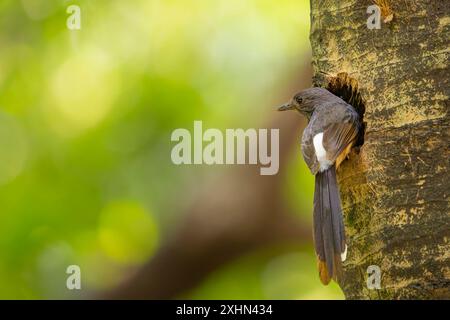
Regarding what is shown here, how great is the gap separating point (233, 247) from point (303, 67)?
1702 mm

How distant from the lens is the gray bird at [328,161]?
4.23m

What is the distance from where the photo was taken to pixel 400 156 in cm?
402

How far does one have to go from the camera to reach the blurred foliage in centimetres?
679

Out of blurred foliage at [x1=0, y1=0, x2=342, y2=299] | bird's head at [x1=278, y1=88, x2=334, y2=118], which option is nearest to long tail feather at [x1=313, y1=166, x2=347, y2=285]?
bird's head at [x1=278, y1=88, x2=334, y2=118]

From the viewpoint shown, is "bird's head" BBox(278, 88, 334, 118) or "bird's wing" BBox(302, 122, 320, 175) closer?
"bird's wing" BBox(302, 122, 320, 175)

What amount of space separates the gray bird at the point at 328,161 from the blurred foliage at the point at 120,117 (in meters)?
1.73

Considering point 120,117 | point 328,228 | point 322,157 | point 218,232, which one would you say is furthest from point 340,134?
point 120,117

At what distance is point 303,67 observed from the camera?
7039 mm

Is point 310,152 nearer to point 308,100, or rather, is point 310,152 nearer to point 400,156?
point 308,100

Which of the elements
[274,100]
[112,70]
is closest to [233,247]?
[274,100]

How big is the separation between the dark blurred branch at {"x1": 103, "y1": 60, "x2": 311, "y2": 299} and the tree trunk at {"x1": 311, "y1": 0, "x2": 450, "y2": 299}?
195 cm

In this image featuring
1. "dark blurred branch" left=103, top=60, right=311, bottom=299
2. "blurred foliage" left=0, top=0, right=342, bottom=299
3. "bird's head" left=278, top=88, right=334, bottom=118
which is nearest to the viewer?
"bird's head" left=278, top=88, right=334, bottom=118

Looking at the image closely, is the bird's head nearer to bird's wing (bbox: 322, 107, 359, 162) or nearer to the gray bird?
the gray bird

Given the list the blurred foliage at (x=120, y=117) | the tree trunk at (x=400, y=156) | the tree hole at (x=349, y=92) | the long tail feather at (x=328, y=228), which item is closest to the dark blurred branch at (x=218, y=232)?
the blurred foliage at (x=120, y=117)
